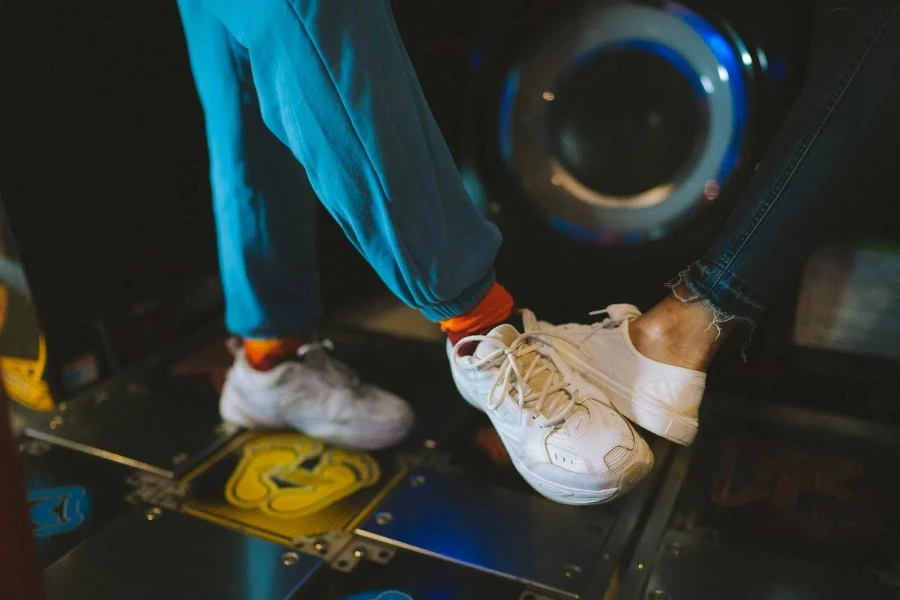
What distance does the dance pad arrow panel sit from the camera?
0.84 m

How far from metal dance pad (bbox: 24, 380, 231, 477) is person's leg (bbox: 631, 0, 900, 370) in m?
0.59

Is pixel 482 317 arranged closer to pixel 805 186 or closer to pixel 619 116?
pixel 805 186

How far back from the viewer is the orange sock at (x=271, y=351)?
95cm

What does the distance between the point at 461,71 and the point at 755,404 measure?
0.63m

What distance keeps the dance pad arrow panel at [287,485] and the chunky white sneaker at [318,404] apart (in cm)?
2

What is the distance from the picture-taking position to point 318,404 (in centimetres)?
94

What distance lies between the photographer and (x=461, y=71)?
1140mm

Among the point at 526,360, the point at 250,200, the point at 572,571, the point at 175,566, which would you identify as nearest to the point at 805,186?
the point at 526,360

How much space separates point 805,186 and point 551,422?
309mm

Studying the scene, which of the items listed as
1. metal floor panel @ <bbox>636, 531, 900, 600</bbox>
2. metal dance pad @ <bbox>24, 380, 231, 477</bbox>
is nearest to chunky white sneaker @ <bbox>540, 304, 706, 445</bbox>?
metal floor panel @ <bbox>636, 531, 900, 600</bbox>

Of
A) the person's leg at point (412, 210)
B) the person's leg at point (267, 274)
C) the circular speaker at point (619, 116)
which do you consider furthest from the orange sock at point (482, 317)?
the circular speaker at point (619, 116)

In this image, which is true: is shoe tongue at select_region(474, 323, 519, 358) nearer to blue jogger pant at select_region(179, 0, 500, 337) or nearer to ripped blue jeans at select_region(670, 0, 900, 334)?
blue jogger pant at select_region(179, 0, 500, 337)

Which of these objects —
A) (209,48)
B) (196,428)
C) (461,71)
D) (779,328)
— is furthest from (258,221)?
(779,328)

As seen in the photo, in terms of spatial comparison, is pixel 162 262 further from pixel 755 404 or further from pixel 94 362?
pixel 755 404
